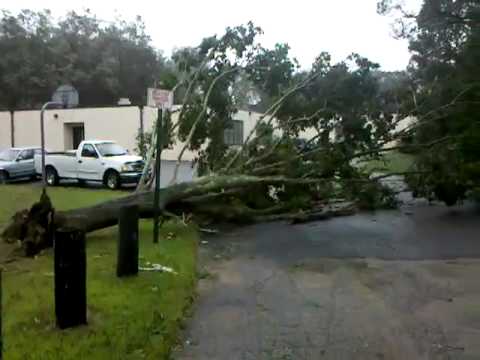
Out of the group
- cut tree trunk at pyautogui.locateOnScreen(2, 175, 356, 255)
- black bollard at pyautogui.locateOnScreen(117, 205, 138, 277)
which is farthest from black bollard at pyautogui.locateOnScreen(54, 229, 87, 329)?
cut tree trunk at pyautogui.locateOnScreen(2, 175, 356, 255)

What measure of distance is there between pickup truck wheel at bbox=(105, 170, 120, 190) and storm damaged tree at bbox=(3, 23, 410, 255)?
6862 millimetres

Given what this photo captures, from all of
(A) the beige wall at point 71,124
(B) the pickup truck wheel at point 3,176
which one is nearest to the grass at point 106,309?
(B) the pickup truck wheel at point 3,176

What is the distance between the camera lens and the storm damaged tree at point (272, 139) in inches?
482

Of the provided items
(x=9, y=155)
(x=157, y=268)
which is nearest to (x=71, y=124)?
(x=9, y=155)

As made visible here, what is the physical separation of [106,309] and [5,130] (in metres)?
34.7

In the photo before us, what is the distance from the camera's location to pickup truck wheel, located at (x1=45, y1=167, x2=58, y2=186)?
2358cm

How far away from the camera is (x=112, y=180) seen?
21.5 m

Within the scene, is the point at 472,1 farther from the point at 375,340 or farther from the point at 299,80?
the point at 375,340

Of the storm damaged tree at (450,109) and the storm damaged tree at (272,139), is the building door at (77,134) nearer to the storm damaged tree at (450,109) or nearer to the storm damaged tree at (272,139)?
the storm damaged tree at (272,139)

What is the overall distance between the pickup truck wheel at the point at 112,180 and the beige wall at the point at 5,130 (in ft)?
60.1

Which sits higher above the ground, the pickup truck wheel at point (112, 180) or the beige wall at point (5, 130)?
the beige wall at point (5, 130)

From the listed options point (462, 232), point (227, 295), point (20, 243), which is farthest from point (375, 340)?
point (462, 232)

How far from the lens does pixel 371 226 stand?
12461mm

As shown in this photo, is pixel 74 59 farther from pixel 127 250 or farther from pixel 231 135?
pixel 127 250
